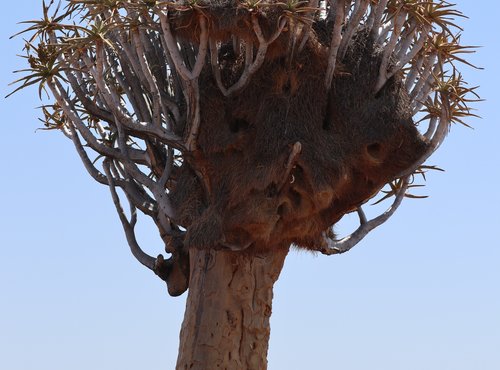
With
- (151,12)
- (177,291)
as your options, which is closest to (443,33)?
(151,12)

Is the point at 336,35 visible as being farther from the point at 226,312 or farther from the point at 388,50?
the point at 226,312

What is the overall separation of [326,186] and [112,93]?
212 centimetres

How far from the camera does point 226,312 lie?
1037cm

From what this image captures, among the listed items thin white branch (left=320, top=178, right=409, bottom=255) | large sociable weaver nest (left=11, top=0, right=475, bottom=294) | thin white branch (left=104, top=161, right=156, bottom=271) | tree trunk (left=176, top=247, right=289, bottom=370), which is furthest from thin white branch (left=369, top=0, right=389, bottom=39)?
thin white branch (left=104, top=161, right=156, bottom=271)

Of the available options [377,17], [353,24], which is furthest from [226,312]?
[377,17]

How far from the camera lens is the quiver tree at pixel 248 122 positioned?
32.7ft

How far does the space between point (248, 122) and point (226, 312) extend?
1672mm

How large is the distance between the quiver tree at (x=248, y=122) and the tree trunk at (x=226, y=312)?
0.5 inches

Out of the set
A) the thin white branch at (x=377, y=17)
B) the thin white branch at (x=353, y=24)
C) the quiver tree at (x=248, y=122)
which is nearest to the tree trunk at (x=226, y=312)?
the quiver tree at (x=248, y=122)

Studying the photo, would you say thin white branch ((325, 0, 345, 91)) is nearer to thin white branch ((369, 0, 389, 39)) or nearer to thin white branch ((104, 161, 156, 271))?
thin white branch ((369, 0, 389, 39))

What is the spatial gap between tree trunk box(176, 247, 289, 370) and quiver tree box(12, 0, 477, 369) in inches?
0.5

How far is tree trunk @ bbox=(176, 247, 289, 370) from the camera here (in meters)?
10.3

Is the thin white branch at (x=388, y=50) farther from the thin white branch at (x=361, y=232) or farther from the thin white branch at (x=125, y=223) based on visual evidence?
the thin white branch at (x=125, y=223)

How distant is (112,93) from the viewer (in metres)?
10.5
